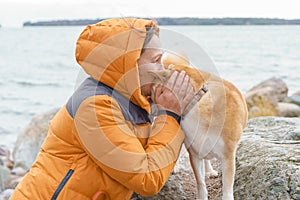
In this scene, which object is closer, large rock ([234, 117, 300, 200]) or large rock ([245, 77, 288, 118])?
large rock ([234, 117, 300, 200])

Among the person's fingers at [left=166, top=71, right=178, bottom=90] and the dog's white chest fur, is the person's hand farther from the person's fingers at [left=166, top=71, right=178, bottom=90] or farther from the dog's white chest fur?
the dog's white chest fur

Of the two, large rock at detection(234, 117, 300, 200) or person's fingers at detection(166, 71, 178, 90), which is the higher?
person's fingers at detection(166, 71, 178, 90)

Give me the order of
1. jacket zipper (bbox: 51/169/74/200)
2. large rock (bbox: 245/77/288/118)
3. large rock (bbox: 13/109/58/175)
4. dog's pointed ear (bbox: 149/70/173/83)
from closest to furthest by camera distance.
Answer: jacket zipper (bbox: 51/169/74/200), dog's pointed ear (bbox: 149/70/173/83), large rock (bbox: 13/109/58/175), large rock (bbox: 245/77/288/118)

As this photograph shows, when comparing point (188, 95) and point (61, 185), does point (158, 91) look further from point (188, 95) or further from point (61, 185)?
point (61, 185)

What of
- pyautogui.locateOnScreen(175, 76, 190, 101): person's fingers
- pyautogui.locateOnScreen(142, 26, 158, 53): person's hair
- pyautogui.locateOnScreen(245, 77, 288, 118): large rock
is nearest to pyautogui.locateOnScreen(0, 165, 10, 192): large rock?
pyautogui.locateOnScreen(245, 77, 288, 118): large rock

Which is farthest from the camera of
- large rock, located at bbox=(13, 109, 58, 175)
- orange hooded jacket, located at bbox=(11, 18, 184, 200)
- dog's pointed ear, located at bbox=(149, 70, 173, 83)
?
large rock, located at bbox=(13, 109, 58, 175)

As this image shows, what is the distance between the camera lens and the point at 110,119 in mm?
2912

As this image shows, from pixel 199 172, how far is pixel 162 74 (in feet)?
2.95

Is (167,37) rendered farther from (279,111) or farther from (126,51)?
(279,111)

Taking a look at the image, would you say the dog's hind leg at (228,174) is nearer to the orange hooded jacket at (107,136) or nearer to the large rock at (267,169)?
the large rock at (267,169)

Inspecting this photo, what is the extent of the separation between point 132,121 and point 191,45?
0.81m

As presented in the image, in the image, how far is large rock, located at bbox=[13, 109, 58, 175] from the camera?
10.4 metres

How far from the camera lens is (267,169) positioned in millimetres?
3477

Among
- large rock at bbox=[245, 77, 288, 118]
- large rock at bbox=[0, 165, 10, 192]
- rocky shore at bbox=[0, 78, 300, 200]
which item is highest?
rocky shore at bbox=[0, 78, 300, 200]
